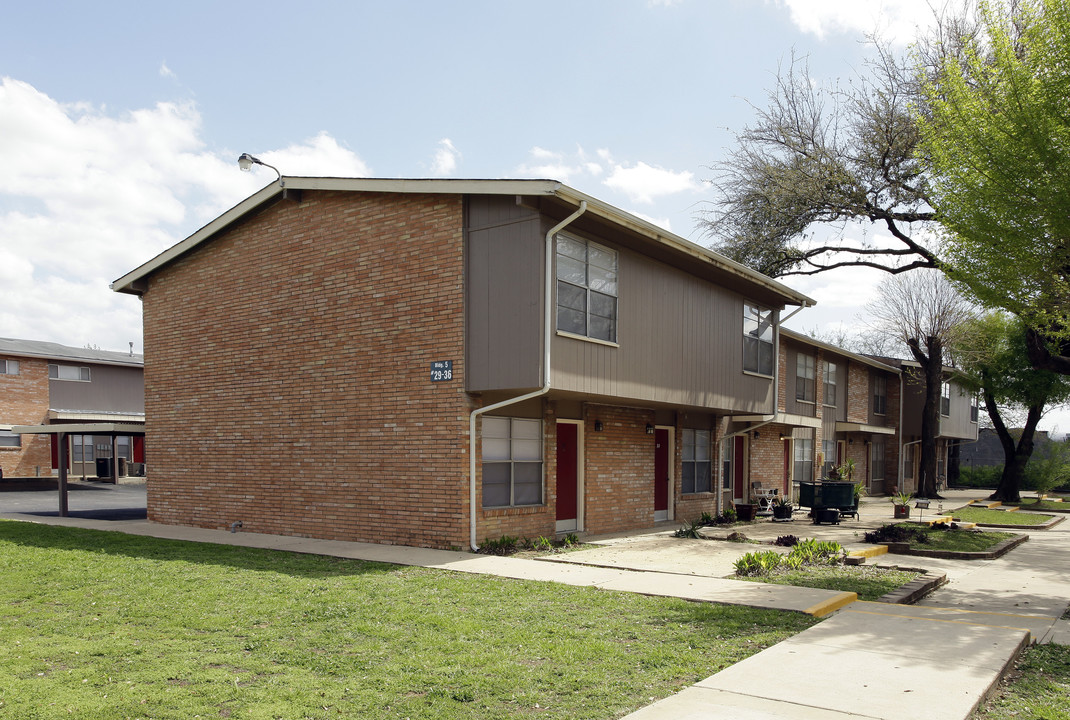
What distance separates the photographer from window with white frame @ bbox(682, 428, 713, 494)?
18312 mm

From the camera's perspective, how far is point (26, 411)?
31.8 m

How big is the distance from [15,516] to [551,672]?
17659 mm

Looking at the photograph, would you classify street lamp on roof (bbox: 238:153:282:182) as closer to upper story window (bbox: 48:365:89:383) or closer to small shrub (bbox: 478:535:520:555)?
small shrub (bbox: 478:535:520:555)

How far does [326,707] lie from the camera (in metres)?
4.96

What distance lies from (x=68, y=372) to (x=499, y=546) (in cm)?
2859

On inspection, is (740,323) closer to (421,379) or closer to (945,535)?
(945,535)

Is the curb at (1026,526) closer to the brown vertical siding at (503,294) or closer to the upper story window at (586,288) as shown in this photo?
the upper story window at (586,288)

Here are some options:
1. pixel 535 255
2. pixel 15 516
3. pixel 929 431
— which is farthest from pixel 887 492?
pixel 15 516

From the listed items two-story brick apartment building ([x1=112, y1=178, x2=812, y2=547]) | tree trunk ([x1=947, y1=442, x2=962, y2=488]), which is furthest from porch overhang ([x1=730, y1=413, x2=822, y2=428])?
tree trunk ([x1=947, y1=442, x2=962, y2=488])

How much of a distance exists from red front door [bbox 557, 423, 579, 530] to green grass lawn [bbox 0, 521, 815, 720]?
460 cm

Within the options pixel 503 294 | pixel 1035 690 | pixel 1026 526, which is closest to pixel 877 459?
pixel 1026 526

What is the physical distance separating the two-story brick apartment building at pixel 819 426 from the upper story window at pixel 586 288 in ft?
24.6

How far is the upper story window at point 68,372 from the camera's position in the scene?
1302 inches

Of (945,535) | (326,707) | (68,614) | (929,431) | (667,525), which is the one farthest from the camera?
(929,431)
